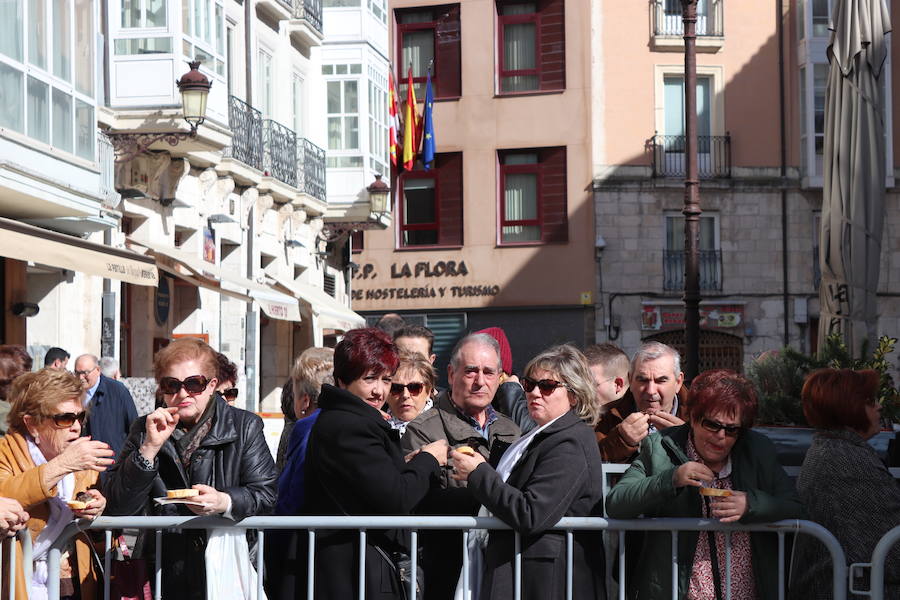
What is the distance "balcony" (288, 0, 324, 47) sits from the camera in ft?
89.5

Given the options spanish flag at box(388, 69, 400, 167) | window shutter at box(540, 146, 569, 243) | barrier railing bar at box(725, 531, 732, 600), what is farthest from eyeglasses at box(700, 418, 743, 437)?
window shutter at box(540, 146, 569, 243)

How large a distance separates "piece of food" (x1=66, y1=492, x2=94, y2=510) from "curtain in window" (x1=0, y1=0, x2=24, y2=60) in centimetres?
1042

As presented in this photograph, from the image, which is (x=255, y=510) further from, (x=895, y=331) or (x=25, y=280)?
(x=895, y=331)

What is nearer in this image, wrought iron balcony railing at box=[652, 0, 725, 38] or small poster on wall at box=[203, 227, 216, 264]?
small poster on wall at box=[203, 227, 216, 264]

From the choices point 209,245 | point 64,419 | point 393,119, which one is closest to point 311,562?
point 64,419

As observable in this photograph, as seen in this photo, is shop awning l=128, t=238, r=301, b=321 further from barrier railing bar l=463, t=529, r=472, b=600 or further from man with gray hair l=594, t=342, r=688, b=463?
barrier railing bar l=463, t=529, r=472, b=600

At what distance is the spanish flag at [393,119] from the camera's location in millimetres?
32484

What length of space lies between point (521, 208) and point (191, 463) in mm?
28734

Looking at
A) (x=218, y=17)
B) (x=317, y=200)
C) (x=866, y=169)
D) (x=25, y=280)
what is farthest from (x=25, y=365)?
(x=317, y=200)

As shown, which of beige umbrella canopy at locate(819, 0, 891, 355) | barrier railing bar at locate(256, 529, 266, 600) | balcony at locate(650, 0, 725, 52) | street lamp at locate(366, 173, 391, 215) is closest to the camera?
barrier railing bar at locate(256, 529, 266, 600)

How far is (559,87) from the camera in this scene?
33.9 m

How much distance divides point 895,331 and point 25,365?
1104 inches

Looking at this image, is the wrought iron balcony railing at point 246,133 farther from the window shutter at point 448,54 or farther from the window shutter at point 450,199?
the window shutter at point 448,54

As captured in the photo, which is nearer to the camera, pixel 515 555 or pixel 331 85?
pixel 515 555
